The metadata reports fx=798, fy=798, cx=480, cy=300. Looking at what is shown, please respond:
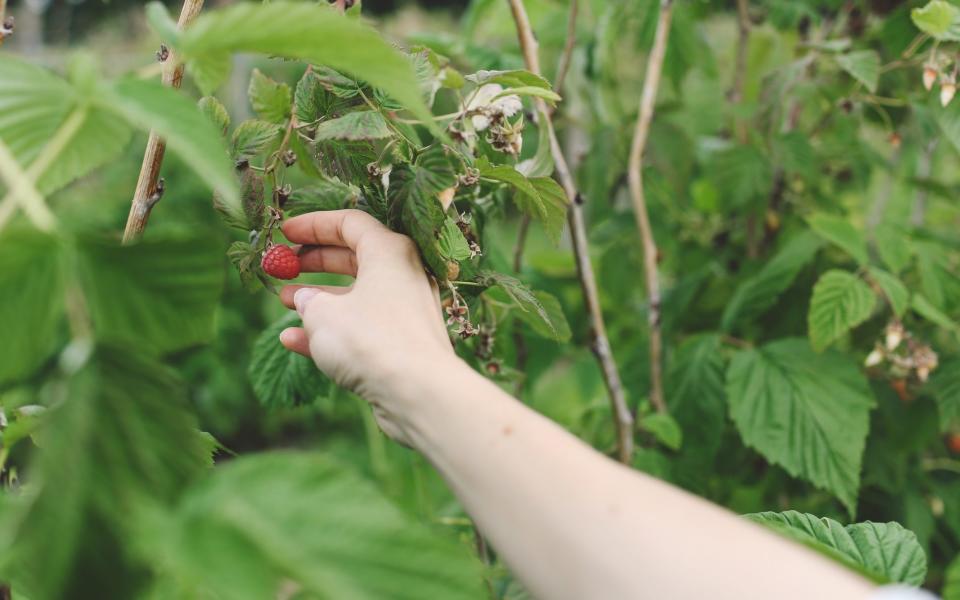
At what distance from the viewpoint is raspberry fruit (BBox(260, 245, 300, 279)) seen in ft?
1.97

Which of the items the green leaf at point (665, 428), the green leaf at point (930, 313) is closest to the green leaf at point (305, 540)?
the green leaf at point (665, 428)

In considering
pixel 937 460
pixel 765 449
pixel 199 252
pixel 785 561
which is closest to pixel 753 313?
pixel 765 449

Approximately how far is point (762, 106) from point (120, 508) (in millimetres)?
1097

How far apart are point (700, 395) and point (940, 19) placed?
0.51m

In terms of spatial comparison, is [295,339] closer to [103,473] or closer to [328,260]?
[328,260]

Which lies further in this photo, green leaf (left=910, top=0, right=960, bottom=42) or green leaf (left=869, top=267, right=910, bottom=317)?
green leaf (left=869, top=267, right=910, bottom=317)

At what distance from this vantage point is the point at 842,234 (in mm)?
1037

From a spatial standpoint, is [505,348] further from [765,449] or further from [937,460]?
[937,460]

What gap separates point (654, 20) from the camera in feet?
4.06

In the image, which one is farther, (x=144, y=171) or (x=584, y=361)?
(x=584, y=361)

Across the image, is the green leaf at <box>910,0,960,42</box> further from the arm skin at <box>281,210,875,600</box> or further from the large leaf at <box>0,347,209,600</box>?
the large leaf at <box>0,347,209,600</box>

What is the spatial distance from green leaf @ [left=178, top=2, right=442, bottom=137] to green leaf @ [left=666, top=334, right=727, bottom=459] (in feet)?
2.54

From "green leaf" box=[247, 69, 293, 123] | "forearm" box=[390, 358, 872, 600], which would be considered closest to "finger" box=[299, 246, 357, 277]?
"green leaf" box=[247, 69, 293, 123]

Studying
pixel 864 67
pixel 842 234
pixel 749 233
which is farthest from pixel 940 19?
pixel 749 233
